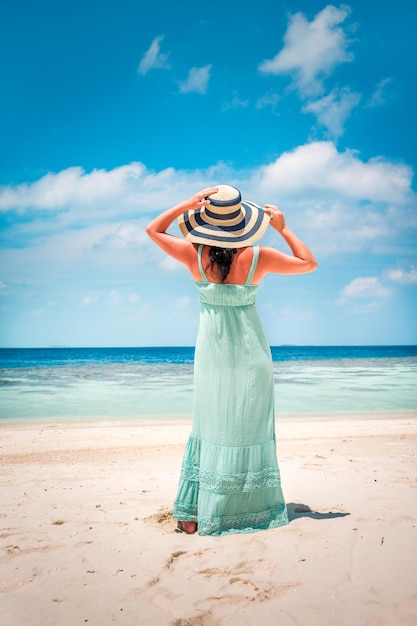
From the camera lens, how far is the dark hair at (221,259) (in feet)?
11.8

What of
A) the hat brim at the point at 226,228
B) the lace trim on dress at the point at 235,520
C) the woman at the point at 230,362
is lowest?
the lace trim on dress at the point at 235,520

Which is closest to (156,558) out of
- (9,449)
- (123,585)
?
(123,585)

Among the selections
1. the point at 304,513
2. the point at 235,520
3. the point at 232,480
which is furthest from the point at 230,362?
the point at 304,513

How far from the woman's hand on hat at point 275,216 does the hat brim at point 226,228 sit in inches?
1.2

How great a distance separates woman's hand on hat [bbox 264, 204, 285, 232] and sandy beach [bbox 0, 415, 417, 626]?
7.58 feet

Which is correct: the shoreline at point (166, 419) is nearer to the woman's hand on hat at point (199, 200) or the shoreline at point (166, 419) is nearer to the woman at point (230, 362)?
the woman at point (230, 362)

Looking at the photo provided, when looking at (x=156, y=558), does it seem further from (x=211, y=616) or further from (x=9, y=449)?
(x=9, y=449)

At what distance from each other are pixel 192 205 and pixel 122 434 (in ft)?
22.4

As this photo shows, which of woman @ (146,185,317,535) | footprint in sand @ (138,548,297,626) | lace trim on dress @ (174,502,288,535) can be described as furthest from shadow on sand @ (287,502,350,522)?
footprint in sand @ (138,548,297,626)

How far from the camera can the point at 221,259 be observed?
11.9ft

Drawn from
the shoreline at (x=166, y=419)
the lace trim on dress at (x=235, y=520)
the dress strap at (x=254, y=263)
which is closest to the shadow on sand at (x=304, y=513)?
the lace trim on dress at (x=235, y=520)

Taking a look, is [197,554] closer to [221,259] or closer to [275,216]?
[221,259]

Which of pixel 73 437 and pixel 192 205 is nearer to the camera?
pixel 192 205

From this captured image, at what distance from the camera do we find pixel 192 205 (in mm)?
3639
